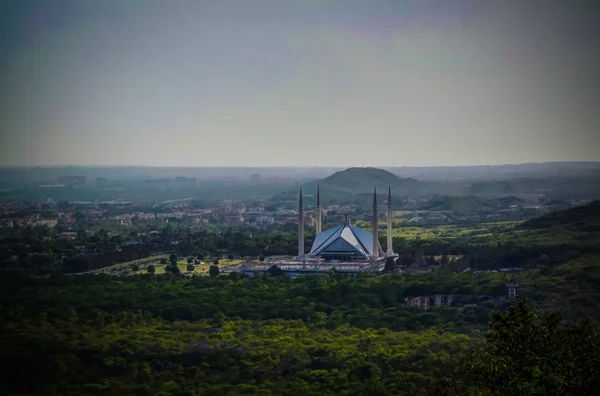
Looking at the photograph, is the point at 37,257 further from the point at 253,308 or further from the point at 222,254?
the point at 253,308

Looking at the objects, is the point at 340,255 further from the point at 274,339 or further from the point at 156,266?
the point at 274,339

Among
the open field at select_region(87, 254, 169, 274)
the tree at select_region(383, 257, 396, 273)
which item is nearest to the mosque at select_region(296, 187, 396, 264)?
the tree at select_region(383, 257, 396, 273)

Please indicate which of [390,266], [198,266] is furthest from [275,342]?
[198,266]

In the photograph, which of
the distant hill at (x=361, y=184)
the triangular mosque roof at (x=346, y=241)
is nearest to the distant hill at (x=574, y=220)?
the triangular mosque roof at (x=346, y=241)

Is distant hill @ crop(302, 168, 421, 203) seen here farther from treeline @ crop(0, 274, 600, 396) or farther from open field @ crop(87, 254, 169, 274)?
treeline @ crop(0, 274, 600, 396)

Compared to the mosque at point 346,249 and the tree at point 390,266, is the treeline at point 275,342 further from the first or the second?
the mosque at point 346,249
